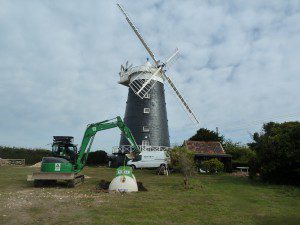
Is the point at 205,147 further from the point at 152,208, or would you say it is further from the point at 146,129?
the point at 152,208

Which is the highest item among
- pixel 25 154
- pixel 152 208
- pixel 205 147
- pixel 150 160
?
pixel 25 154

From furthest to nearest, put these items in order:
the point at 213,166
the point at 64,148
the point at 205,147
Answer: the point at 205,147 → the point at 213,166 → the point at 64,148

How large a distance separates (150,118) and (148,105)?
5.26 feet

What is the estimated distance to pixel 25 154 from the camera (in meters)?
50.1

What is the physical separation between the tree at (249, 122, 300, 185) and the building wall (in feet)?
62.1

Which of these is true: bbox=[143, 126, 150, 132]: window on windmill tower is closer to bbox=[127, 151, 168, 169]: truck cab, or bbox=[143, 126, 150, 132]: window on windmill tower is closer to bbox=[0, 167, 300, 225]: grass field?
bbox=[127, 151, 168, 169]: truck cab

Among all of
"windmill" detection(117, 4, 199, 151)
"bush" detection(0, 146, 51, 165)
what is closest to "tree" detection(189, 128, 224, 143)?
"windmill" detection(117, 4, 199, 151)

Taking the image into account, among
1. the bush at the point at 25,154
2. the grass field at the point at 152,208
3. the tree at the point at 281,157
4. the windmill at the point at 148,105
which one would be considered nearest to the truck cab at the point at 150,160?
the windmill at the point at 148,105

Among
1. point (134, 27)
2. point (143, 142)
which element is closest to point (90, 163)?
point (143, 142)

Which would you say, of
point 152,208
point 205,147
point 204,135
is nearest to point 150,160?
point 205,147

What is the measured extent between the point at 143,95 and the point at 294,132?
22318 millimetres

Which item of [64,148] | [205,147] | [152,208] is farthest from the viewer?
[205,147]

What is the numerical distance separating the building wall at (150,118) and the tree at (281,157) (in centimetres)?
1892

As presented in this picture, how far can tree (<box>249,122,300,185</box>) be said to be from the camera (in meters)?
22.6
